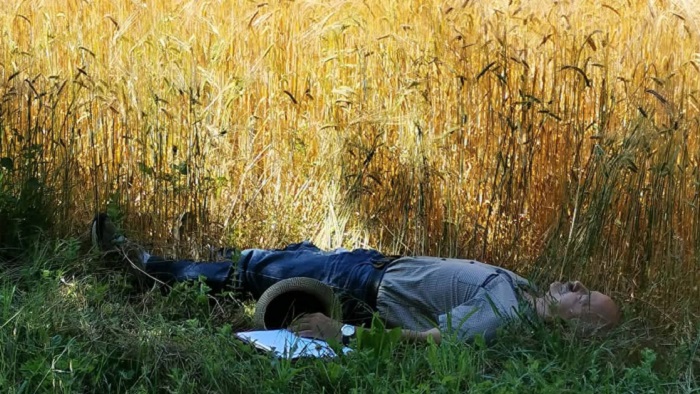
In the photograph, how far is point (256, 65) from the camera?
4121mm

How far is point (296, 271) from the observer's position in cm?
351

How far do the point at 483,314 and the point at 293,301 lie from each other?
634mm

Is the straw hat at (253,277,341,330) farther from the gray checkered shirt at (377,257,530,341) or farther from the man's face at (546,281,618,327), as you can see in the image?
the man's face at (546,281,618,327)

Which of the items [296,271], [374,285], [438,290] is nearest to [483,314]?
[438,290]

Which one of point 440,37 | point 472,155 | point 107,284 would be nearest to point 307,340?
point 107,284

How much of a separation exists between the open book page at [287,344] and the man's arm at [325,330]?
0.04 meters

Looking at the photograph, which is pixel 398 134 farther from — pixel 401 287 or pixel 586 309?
pixel 586 309

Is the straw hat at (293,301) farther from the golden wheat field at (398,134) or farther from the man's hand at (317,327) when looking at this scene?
the golden wheat field at (398,134)

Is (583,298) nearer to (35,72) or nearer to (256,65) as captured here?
(256,65)

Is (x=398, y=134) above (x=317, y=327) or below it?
above

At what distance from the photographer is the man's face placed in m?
3.11

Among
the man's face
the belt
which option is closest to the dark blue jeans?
the belt

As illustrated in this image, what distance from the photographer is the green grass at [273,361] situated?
2621mm

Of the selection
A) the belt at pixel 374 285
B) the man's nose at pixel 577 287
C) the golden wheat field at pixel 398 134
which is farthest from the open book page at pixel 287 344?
the golden wheat field at pixel 398 134
